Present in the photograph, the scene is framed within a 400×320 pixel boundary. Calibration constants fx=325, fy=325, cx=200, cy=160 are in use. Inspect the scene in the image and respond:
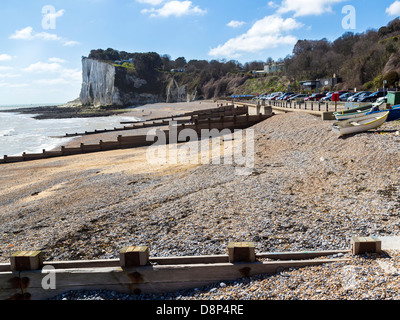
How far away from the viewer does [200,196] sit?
10.8m

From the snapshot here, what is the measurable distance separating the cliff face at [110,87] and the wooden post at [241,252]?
139 m

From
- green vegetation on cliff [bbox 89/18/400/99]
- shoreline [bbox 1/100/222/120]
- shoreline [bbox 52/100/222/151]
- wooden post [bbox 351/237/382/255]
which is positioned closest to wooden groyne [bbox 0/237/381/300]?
wooden post [bbox 351/237/382/255]

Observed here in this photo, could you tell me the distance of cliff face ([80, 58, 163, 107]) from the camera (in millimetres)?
142125

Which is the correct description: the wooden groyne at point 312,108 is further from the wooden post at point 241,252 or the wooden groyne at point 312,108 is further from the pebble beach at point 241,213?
the wooden post at point 241,252

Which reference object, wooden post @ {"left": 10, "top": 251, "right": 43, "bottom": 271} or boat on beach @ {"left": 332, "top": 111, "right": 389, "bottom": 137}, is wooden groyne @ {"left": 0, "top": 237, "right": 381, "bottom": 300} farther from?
boat on beach @ {"left": 332, "top": 111, "right": 389, "bottom": 137}

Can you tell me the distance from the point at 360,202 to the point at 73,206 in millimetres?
9164

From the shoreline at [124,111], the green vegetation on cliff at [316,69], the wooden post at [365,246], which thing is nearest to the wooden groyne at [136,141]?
the wooden post at [365,246]

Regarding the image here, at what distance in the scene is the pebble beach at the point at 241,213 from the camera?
16.3ft

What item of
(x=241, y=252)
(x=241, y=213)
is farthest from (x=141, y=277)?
(x=241, y=213)

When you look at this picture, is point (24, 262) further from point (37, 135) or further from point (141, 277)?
point (37, 135)

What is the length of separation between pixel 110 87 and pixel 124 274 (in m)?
147

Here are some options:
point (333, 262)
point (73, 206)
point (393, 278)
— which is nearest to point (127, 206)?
point (73, 206)

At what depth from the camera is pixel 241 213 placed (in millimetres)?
8945
